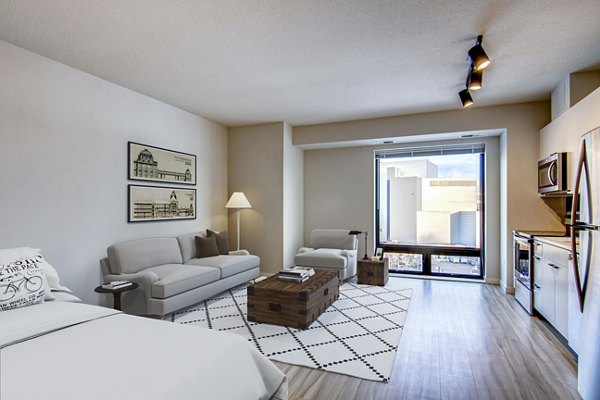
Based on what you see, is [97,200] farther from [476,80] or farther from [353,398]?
[476,80]

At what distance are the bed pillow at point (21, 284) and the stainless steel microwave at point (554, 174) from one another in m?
4.86

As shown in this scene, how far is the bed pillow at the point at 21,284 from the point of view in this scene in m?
1.96

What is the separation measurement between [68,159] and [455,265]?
19.1 feet

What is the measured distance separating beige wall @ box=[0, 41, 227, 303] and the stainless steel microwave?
498 centimetres

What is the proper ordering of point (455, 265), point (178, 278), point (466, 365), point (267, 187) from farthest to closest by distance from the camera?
point (267, 187)
point (455, 265)
point (178, 278)
point (466, 365)

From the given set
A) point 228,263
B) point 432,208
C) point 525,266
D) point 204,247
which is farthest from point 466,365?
point 432,208

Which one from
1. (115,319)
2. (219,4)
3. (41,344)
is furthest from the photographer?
(219,4)

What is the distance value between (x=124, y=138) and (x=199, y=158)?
137cm

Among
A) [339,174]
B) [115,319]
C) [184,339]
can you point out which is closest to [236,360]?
[184,339]

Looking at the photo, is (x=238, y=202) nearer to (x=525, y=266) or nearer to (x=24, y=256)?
(x=24, y=256)

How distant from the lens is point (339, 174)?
20.0 feet

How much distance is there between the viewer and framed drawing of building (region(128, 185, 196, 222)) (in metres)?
4.09

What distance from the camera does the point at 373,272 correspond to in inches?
194

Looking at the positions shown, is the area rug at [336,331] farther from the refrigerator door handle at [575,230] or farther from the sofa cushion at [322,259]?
the refrigerator door handle at [575,230]
